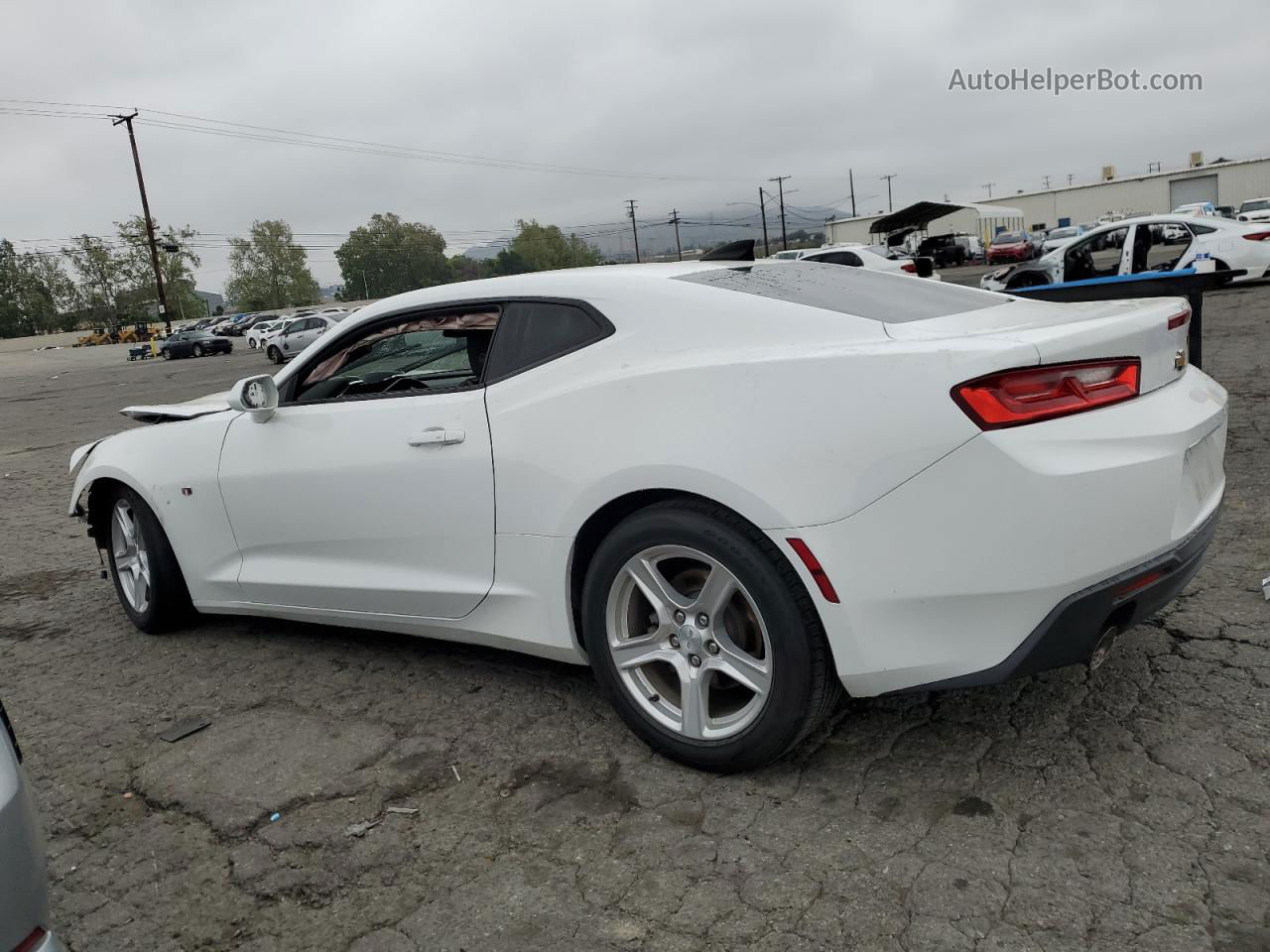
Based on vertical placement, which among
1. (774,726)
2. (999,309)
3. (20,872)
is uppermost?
(999,309)

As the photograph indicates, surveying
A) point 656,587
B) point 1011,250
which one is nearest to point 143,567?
point 656,587

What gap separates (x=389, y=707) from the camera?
11.5 feet

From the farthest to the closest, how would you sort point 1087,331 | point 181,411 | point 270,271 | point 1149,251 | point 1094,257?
point 270,271 → point 1149,251 → point 1094,257 → point 181,411 → point 1087,331

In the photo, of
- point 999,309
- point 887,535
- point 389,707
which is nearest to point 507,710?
point 389,707

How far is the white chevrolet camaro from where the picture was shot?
229cm

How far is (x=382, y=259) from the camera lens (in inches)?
4213

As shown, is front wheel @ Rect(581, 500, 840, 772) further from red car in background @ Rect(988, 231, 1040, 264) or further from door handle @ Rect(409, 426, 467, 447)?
red car in background @ Rect(988, 231, 1040, 264)

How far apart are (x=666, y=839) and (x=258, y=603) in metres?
2.19

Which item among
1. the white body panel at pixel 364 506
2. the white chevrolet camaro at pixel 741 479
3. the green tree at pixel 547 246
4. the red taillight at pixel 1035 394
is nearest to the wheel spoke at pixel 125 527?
the white body panel at pixel 364 506

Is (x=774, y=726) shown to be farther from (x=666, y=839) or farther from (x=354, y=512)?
(x=354, y=512)

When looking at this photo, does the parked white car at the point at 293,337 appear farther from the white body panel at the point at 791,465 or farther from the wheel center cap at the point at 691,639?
the wheel center cap at the point at 691,639

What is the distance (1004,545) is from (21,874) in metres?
2.06

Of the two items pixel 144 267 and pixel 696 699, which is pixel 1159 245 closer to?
pixel 696 699

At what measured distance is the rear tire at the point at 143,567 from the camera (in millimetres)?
4281
